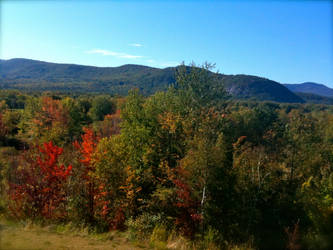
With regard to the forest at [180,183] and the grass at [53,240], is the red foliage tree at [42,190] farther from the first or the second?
the grass at [53,240]

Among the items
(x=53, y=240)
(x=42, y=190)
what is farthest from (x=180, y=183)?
(x=42, y=190)

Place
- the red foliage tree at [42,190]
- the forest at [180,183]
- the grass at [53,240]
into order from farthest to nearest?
the red foliage tree at [42,190] < the forest at [180,183] < the grass at [53,240]

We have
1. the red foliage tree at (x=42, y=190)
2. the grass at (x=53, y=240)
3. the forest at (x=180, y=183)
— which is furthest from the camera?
the red foliage tree at (x=42, y=190)

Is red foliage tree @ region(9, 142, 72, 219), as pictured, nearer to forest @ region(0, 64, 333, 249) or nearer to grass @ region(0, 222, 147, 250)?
forest @ region(0, 64, 333, 249)

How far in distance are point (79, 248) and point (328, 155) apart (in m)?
24.8

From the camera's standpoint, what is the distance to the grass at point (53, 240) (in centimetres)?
1021

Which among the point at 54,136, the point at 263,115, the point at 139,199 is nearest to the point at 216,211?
the point at 139,199

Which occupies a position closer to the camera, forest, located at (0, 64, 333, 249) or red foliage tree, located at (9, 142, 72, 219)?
forest, located at (0, 64, 333, 249)

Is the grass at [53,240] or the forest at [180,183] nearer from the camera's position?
the grass at [53,240]

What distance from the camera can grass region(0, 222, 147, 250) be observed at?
10.2 meters

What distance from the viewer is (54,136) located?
31641 mm

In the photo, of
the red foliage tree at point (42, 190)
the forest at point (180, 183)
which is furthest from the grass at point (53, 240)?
the red foliage tree at point (42, 190)

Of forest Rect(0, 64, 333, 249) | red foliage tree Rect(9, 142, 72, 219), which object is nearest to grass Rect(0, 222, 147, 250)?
forest Rect(0, 64, 333, 249)

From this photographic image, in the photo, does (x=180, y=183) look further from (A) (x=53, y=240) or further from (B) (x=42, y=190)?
(B) (x=42, y=190)
